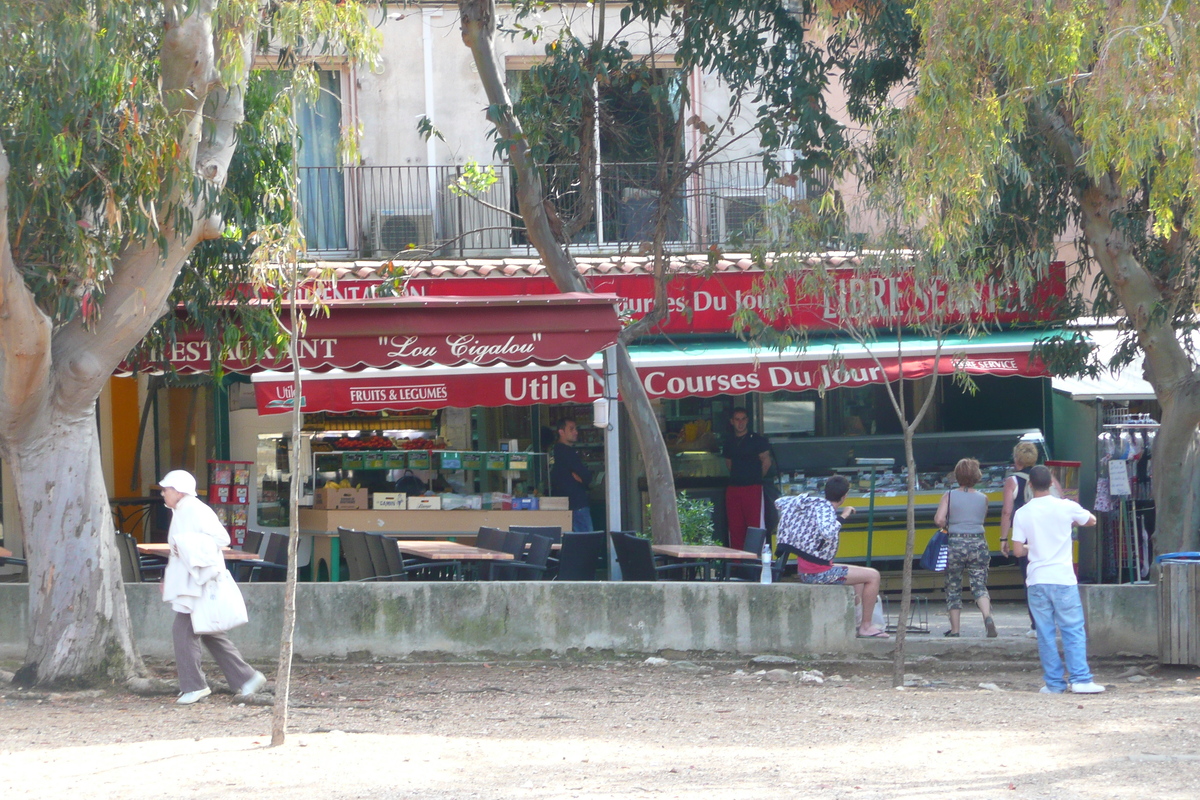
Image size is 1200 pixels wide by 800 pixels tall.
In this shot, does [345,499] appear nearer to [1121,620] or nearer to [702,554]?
[702,554]

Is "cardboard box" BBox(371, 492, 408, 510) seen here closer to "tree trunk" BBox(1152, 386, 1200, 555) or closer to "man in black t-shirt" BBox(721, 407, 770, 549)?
"man in black t-shirt" BBox(721, 407, 770, 549)

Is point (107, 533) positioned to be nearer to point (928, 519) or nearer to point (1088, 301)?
point (928, 519)

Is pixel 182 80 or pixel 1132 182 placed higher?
pixel 182 80

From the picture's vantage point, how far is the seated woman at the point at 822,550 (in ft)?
32.4

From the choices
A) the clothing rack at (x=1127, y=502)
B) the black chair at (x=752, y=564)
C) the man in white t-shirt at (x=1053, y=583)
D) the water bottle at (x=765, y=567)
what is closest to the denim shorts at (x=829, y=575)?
the water bottle at (x=765, y=567)

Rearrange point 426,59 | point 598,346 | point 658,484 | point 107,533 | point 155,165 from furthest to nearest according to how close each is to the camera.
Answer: point 426,59 < point 658,484 < point 598,346 < point 107,533 < point 155,165

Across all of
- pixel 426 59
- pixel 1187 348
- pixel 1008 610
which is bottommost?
pixel 1008 610

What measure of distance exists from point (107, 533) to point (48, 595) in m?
0.54

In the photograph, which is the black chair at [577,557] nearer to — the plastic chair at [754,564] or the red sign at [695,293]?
the plastic chair at [754,564]

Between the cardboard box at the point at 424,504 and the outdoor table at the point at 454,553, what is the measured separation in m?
1.45

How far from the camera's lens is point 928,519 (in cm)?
1291

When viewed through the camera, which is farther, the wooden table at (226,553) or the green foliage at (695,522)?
Result: the green foliage at (695,522)

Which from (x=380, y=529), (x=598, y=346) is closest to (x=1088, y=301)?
(x=598, y=346)

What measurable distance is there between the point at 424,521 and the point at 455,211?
4010mm
